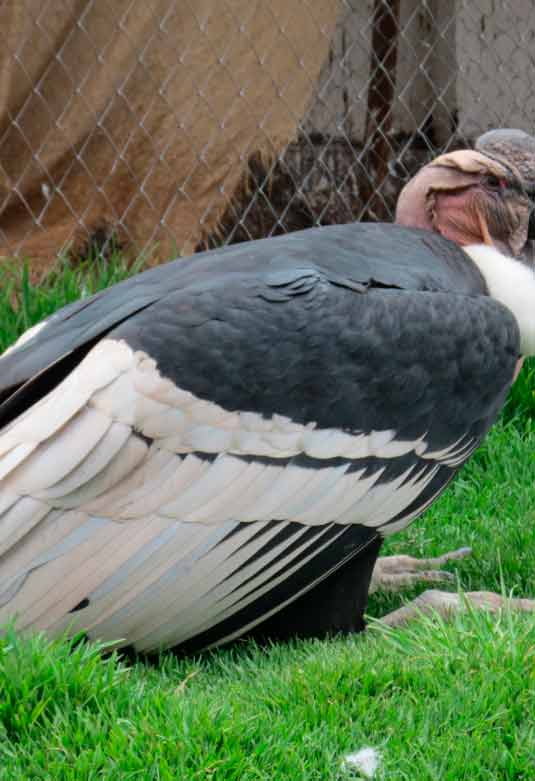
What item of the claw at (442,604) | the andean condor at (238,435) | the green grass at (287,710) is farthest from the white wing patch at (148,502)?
the claw at (442,604)

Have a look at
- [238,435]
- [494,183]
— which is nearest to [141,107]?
[494,183]

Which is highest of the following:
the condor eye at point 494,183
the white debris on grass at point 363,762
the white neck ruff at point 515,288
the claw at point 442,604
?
the condor eye at point 494,183

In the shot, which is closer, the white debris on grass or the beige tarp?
the white debris on grass

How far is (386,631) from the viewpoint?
111 inches

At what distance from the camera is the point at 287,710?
244 centimetres

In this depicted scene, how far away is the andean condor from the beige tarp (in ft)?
7.95

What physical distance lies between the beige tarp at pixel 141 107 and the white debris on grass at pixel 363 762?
11.5ft

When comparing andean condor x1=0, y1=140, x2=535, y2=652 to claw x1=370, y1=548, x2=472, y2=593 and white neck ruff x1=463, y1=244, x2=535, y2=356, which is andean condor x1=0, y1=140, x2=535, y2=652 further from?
claw x1=370, y1=548, x2=472, y2=593

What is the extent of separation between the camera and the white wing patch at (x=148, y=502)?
8.84 feet

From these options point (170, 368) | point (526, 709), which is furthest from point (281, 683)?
point (170, 368)

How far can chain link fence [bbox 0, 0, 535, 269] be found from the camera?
5.46 metres

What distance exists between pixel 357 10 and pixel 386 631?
3845mm

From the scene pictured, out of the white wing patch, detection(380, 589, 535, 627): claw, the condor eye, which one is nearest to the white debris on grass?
the white wing patch

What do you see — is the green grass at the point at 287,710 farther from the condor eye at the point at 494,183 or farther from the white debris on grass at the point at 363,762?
the condor eye at the point at 494,183
